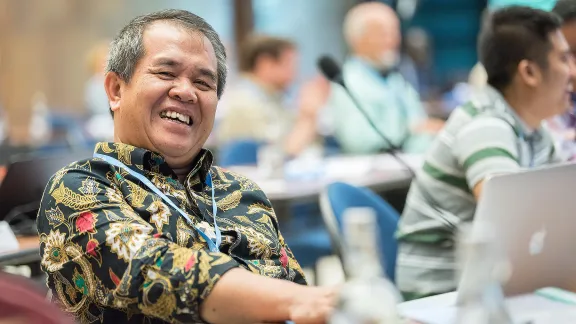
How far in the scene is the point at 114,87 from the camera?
62.9 inches

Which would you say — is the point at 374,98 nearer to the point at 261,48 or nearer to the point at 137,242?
the point at 261,48

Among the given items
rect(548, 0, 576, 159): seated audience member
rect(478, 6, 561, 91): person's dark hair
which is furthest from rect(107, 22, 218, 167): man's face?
rect(548, 0, 576, 159): seated audience member

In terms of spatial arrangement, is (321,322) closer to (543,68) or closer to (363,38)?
(543,68)

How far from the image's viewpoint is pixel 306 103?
196 inches

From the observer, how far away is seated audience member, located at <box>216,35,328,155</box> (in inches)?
182

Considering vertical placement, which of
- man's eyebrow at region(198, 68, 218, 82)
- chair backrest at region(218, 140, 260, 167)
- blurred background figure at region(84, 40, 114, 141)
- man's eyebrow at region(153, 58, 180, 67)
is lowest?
blurred background figure at region(84, 40, 114, 141)

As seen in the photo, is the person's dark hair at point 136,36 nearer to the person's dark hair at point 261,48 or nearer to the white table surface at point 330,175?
the white table surface at point 330,175

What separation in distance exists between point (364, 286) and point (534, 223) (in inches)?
23.9

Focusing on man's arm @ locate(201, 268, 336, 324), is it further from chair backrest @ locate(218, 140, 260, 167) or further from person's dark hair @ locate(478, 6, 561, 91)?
chair backrest @ locate(218, 140, 260, 167)

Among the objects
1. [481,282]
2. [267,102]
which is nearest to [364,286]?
[481,282]

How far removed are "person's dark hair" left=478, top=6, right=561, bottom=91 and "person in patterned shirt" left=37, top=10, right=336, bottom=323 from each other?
86cm

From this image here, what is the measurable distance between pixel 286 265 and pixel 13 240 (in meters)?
1.08

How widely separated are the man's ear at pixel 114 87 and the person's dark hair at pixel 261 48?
3330mm

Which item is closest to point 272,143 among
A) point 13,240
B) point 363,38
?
point 363,38
